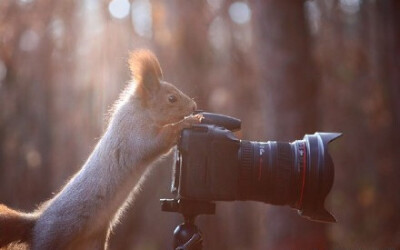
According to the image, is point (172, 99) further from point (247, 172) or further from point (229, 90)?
point (229, 90)

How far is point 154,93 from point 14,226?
1178 mm

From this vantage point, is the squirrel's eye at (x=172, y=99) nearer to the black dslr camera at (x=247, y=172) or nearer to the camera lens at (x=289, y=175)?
the black dslr camera at (x=247, y=172)

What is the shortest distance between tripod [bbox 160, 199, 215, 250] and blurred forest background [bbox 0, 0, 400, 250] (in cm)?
244

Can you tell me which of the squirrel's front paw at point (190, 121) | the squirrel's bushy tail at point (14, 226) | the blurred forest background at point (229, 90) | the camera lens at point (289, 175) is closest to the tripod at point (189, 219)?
the camera lens at point (289, 175)

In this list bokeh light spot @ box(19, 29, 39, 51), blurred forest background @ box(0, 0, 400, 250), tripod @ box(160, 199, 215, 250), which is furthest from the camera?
bokeh light spot @ box(19, 29, 39, 51)

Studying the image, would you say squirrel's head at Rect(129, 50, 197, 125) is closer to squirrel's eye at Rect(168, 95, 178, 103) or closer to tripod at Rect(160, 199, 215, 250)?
squirrel's eye at Rect(168, 95, 178, 103)

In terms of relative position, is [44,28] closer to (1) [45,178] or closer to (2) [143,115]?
(1) [45,178]

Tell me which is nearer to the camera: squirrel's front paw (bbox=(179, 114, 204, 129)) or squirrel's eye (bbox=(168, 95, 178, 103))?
squirrel's front paw (bbox=(179, 114, 204, 129))

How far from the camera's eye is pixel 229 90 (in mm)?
18469

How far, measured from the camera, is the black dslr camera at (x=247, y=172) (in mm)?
2984

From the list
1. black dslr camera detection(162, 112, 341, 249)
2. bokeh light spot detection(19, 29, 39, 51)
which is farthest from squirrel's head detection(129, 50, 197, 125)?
bokeh light spot detection(19, 29, 39, 51)

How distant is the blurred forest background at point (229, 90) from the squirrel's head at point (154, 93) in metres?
2.09

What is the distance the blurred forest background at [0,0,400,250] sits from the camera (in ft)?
18.8

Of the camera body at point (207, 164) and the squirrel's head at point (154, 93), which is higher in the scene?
the squirrel's head at point (154, 93)
